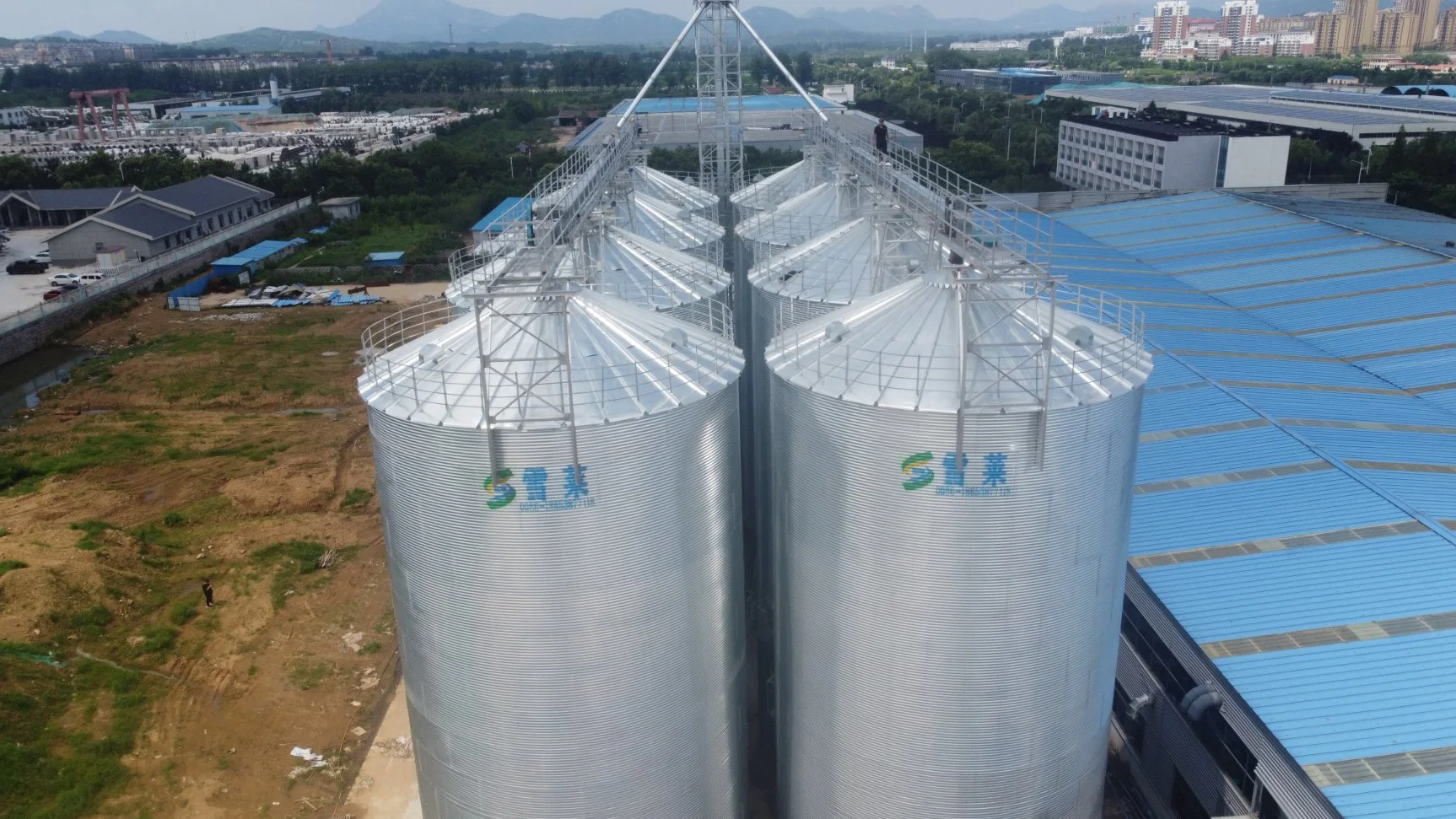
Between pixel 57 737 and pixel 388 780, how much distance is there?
21.8ft

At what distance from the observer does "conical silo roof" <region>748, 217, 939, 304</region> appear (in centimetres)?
1473

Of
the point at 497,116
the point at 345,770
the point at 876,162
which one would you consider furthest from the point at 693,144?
the point at 345,770

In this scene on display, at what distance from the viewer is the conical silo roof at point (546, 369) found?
10.2 metres

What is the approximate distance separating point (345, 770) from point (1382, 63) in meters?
218

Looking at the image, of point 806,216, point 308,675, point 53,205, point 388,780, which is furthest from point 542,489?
point 53,205

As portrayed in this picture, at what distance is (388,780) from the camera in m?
16.6

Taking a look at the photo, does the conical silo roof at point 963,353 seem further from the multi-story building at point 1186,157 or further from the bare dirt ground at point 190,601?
the multi-story building at point 1186,157

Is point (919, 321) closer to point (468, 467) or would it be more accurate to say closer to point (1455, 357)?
point (468, 467)

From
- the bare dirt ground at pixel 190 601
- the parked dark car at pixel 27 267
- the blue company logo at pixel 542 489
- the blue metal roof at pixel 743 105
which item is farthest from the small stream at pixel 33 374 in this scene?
the blue metal roof at pixel 743 105

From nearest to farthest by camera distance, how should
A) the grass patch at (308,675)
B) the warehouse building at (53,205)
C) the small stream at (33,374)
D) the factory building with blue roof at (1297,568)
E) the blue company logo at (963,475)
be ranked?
1. the blue company logo at (963,475)
2. the factory building with blue roof at (1297,568)
3. the grass patch at (308,675)
4. the small stream at (33,374)
5. the warehouse building at (53,205)

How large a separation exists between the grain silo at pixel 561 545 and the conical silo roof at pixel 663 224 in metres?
7.69

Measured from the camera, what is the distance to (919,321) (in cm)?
1109

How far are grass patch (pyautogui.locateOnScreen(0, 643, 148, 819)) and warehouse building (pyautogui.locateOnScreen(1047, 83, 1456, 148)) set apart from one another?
68.5 meters

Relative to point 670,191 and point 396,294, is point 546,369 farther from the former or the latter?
point 396,294
